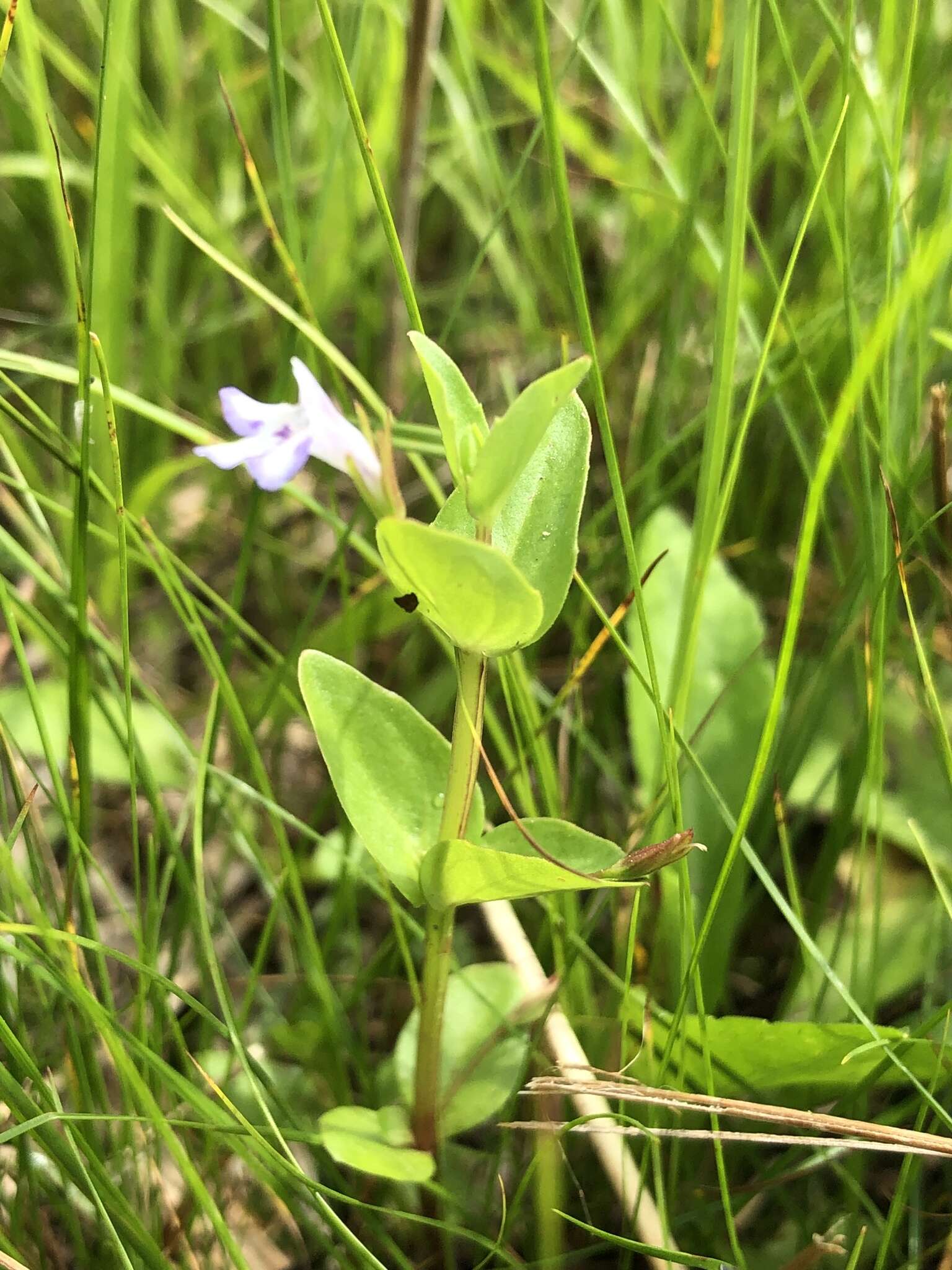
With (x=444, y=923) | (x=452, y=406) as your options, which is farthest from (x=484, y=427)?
(x=444, y=923)

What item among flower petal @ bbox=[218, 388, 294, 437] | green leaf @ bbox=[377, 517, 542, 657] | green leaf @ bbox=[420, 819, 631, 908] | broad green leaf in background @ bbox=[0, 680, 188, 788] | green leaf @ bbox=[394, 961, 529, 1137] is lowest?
green leaf @ bbox=[394, 961, 529, 1137]

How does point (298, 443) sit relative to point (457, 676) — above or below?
above

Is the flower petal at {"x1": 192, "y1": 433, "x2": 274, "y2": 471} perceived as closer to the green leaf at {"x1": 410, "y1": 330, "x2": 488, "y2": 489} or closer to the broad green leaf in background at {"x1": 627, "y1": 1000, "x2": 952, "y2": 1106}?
the green leaf at {"x1": 410, "y1": 330, "x2": 488, "y2": 489}

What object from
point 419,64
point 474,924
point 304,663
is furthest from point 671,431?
point 304,663

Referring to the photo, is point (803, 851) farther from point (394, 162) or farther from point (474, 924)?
point (394, 162)

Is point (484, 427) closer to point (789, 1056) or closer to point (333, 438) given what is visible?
point (333, 438)

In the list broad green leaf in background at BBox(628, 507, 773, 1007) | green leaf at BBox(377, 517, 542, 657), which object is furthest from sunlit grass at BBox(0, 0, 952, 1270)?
green leaf at BBox(377, 517, 542, 657)
